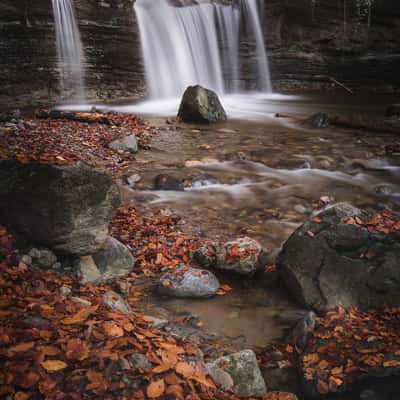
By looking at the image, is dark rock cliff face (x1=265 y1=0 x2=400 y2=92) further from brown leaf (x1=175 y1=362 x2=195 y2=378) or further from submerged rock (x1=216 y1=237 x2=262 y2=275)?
brown leaf (x1=175 y1=362 x2=195 y2=378)

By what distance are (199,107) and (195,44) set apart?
6.71 meters

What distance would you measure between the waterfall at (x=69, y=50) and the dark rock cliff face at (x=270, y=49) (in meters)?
0.21

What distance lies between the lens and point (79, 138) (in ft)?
29.8

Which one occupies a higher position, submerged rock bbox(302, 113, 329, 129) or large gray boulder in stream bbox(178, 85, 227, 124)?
large gray boulder in stream bbox(178, 85, 227, 124)

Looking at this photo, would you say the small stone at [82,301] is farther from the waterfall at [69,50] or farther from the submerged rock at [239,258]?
the waterfall at [69,50]

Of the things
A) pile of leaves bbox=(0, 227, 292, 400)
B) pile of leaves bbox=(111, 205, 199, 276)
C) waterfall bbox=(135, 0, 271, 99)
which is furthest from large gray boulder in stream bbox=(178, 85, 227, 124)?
Answer: pile of leaves bbox=(0, 227, 292, 400)

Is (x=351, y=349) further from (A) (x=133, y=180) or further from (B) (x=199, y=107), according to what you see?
(B) (x=199, y=107)

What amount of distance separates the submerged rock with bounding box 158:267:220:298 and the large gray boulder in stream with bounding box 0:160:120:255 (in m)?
0.92

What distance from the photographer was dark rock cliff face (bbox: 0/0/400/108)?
12812 mm

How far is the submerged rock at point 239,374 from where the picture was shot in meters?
2.95

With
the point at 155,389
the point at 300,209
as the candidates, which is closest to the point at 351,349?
the point at 155,389

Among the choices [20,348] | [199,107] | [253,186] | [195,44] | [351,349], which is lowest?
[351,349]

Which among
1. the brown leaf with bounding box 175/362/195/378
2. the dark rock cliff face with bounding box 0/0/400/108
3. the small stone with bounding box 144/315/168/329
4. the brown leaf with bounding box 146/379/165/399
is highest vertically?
the dark rock cliff face with bounding box 0/0/400/108

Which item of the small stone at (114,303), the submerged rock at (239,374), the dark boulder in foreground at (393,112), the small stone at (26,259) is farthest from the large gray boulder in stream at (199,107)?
the submerged rock at (239,374)
